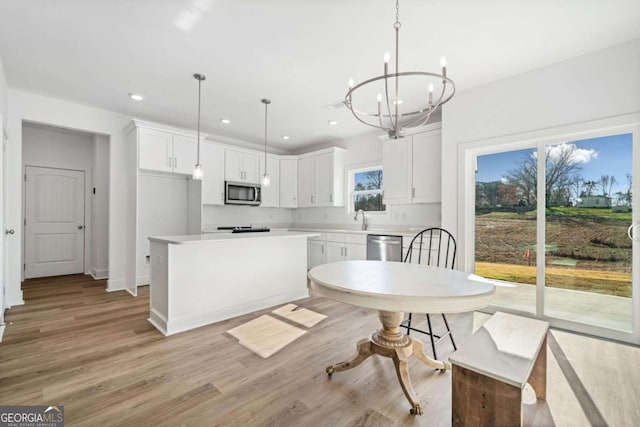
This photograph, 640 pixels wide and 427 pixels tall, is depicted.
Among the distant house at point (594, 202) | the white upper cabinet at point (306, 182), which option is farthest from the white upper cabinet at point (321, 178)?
the distant house at point (594, 202)

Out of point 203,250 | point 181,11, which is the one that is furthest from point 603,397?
point 181,11

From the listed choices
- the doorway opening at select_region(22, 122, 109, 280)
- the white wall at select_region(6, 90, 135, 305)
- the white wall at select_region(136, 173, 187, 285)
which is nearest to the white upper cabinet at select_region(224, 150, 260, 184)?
the white wall at select_region(136, 173, 187, 285)

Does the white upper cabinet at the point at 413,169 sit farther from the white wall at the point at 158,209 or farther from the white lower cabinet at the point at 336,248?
the white wall at the point at 158,209

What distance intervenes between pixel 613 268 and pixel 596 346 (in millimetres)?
759

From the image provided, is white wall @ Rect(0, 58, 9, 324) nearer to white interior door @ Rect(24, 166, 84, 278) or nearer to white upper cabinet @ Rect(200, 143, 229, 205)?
white interior door @ Rect(24, 166, 84, 278)

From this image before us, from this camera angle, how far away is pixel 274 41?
8.39 ft

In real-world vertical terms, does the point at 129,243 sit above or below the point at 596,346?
above

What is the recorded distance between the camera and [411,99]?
3.83 metres

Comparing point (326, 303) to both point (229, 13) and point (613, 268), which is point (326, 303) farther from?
point (229, 13)

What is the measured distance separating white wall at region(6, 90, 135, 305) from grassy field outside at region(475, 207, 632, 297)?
4.75 metres

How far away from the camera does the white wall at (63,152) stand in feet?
16.6

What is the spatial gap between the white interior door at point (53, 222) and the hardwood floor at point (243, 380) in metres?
2.79

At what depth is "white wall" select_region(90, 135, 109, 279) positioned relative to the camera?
16.9 ft

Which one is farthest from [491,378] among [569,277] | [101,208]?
[101,208]
